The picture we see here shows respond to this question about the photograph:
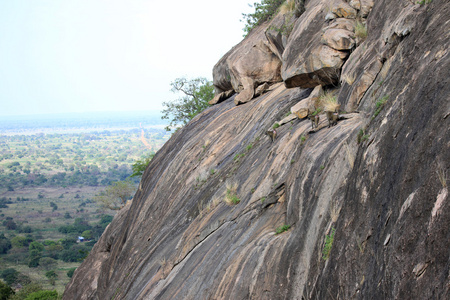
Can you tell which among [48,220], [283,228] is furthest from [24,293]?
[48,220]

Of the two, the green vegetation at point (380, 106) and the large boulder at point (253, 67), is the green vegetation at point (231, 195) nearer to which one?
the green vegetation at point (380, 106)

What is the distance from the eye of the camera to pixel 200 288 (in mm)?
8141

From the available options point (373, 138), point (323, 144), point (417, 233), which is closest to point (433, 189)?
point (417, 233)

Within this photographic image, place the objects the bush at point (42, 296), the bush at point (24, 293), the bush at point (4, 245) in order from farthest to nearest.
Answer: the bush at point (4, 245) < the bush at point (24, 293) < the bush at point (42, 296)

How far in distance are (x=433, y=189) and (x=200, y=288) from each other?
563 cm

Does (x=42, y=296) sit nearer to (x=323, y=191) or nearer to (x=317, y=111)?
(x=317, y=111)

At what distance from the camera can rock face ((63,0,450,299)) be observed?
4.01 m

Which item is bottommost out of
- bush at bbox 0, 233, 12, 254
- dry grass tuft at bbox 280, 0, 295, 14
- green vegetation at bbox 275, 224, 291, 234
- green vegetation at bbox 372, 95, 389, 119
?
bush at bbox 0, 233, 12, 254

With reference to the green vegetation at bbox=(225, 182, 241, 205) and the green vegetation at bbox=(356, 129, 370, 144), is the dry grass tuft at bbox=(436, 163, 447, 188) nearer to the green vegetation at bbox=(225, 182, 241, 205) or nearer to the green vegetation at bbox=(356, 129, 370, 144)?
the green vegetation at bbox=(356, 129, 370, 144)

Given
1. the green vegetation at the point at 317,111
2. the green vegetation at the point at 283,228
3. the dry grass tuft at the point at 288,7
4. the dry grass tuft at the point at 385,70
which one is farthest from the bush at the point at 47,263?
the dry grass tuft at the point at 385,70

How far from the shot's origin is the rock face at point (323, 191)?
4.01m

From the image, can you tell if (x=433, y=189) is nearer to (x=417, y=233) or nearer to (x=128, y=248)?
(x=417, y=233)

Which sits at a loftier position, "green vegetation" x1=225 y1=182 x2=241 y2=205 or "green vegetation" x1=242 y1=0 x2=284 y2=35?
"green vegetation" x1=242 y1=0 x2=284 y2=35

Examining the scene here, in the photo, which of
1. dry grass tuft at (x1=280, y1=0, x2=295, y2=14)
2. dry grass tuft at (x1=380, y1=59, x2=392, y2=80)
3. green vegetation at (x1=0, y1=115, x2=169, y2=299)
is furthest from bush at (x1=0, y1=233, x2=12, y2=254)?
dry grass tuft at (x1=380, y1=59, x2=392, y2=80)
